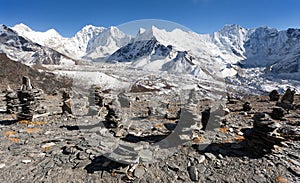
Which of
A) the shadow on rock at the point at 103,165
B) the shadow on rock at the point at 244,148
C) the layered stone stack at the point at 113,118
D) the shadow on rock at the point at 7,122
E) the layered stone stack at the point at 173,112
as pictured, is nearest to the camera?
the shadow on rock at the point at 103,165

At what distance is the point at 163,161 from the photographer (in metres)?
8.70

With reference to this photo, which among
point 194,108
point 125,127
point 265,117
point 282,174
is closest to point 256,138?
point 265,117

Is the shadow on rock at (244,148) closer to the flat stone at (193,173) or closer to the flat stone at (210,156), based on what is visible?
the flat stone at (210,156)

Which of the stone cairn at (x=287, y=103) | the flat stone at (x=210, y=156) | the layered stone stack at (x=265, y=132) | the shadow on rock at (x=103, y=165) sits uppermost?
the stone cairn at (x=287, y=103)

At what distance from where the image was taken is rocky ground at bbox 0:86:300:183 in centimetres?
770

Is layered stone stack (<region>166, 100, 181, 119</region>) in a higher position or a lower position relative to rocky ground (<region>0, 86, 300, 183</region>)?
higher

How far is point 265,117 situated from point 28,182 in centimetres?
1000

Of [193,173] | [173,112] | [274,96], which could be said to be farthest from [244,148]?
[274,96]

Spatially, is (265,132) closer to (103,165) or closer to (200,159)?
(200,159)

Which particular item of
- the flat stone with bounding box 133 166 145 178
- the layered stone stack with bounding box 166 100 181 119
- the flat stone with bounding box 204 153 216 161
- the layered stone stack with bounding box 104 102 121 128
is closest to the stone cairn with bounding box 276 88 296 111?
the layered stone stack with bounding box 166 100 181 119

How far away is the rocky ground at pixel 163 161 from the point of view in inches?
303

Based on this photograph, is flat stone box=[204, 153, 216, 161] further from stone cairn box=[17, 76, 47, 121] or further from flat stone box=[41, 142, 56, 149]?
stone cairn box=[17, 76, 47, 121]

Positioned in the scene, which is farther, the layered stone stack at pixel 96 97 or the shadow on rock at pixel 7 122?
the layered stone stack at pixel 96 97

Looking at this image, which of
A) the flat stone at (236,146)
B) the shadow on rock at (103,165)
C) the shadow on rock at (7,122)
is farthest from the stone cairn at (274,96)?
the shadow on rock at (7,122)
